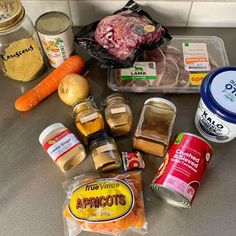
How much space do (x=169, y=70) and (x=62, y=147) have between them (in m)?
0.35

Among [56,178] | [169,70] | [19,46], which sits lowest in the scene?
[56,178]

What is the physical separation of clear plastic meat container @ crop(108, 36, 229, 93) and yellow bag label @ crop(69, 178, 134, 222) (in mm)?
274

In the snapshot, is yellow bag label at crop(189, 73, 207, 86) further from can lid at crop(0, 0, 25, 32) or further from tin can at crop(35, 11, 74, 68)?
can lid at crop(0, 0, 25, 32)

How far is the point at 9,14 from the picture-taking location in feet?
2.06

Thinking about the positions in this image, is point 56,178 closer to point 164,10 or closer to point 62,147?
point 62,147

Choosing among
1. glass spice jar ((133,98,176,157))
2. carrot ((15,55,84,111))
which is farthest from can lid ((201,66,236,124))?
carrot ((15,55,84,111))

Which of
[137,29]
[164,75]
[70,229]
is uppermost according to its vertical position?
[137,29]

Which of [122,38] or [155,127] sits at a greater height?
[122,38]

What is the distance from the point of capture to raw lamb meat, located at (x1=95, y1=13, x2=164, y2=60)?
730 millimetres

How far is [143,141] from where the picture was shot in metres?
0.64

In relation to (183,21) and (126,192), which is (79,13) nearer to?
(183,21)

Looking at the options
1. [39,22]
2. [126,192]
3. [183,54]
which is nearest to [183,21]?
[183,54]

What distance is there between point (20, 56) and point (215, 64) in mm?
506

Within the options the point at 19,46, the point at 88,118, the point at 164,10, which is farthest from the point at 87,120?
the point at 164,10
